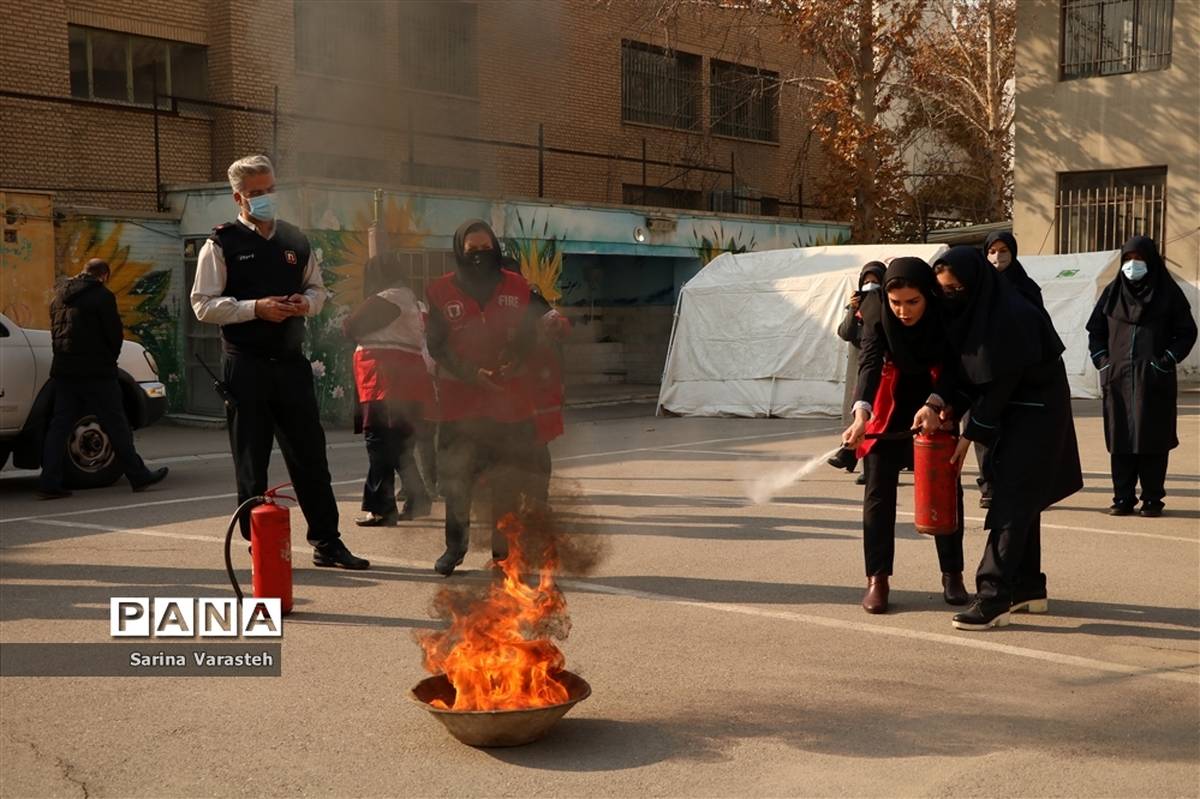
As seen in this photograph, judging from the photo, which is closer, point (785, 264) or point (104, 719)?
point (104, 719)

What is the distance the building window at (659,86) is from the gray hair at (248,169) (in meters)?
1.77

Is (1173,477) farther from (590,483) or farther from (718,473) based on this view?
(590,483)

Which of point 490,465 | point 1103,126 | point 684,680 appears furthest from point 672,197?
point 684,680

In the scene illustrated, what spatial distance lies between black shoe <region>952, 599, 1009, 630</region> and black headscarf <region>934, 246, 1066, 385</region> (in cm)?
104

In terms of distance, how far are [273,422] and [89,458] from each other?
5.05m

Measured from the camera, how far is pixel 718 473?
12477 mm

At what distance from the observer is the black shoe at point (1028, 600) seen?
6344 mm

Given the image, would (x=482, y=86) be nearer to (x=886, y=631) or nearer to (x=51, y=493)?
(x=886, y=631)

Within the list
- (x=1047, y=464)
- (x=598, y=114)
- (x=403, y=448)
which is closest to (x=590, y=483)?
(x=403, y=448)

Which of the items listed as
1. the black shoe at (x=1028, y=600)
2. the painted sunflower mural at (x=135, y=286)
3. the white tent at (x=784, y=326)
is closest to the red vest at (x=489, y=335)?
the black shoe at (x=1028, y=600)

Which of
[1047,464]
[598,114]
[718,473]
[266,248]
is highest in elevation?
[598,114]

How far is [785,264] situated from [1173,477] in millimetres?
9198

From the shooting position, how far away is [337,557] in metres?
7.42

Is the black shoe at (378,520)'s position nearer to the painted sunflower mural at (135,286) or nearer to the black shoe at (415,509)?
the black shoe at (415,509)
